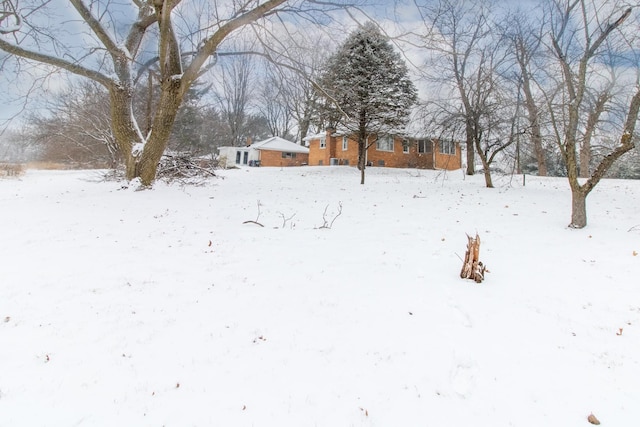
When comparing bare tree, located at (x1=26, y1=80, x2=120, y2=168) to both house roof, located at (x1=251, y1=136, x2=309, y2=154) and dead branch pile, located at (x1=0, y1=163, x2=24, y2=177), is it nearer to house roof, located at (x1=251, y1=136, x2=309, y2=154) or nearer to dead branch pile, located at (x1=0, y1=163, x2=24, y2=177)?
dead branch pile, located at (x1=0, y1=163, x2=24, y2=177)

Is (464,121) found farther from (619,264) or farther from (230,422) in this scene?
(230,422)

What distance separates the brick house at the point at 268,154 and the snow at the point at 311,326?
25.8 meters

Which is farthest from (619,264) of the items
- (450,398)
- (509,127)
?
(509,127)

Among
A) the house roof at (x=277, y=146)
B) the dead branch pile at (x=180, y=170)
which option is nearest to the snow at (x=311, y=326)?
the dead branch pile at (x=180, y=170)

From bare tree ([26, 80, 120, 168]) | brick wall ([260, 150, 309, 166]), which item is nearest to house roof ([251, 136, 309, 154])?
brick wall ([260, 150, 309, 166])

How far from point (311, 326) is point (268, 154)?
29.8 m

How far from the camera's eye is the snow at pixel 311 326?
219cm

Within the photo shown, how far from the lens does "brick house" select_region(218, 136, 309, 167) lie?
3142 centimetres

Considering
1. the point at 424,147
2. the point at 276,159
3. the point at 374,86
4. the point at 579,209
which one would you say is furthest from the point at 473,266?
the point at 276,159

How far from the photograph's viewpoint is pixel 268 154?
31.7m

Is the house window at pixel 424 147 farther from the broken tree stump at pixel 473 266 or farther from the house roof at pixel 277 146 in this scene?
the broken tree stump at pixel 473 266

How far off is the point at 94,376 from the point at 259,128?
43.9 m

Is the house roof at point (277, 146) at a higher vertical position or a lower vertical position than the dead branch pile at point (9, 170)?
higher

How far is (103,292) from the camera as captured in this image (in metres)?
3.56
